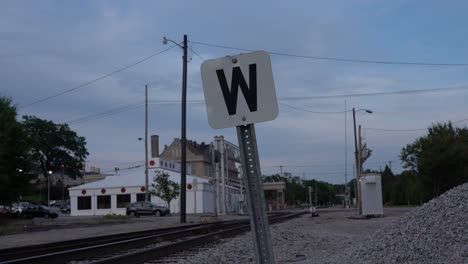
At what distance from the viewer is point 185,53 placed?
40406mm

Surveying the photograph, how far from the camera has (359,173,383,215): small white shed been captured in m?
37.8

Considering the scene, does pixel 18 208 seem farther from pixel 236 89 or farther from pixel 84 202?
pixel 236 89

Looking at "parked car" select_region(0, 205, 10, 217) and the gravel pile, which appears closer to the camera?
the gravel pile

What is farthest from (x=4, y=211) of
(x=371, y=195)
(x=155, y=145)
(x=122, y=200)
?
(x=155, y=145)

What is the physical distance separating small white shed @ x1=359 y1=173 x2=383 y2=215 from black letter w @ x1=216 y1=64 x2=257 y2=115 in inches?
1371

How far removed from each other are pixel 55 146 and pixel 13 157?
80.5 metres

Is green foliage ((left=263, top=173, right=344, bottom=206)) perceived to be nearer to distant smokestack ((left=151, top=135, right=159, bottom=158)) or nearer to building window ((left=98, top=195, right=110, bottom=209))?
distant smokestack ((left=151, top=135, right=159, bottom=158))

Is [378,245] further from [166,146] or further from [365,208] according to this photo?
[166,146]

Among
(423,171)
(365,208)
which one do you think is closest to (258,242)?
(365,208)

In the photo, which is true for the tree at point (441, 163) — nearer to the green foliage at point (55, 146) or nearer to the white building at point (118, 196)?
the white building at point (118, 196)

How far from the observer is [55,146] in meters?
121

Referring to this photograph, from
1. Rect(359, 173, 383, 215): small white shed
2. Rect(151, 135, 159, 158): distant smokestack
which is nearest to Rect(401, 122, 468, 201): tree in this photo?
Rect(359, 173, 383, 215): small white shed

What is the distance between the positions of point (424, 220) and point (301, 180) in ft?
565

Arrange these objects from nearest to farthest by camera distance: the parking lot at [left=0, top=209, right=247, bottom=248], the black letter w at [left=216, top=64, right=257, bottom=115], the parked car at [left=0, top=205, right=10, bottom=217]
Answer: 1. the black letter w at [left=216, top=64, right=257, bottom=115]
2. the parking lot at [left=0, top=209, right=247, bottom=248]
3. the parked car at [left=0, top=205, right=10, bottom=217]
